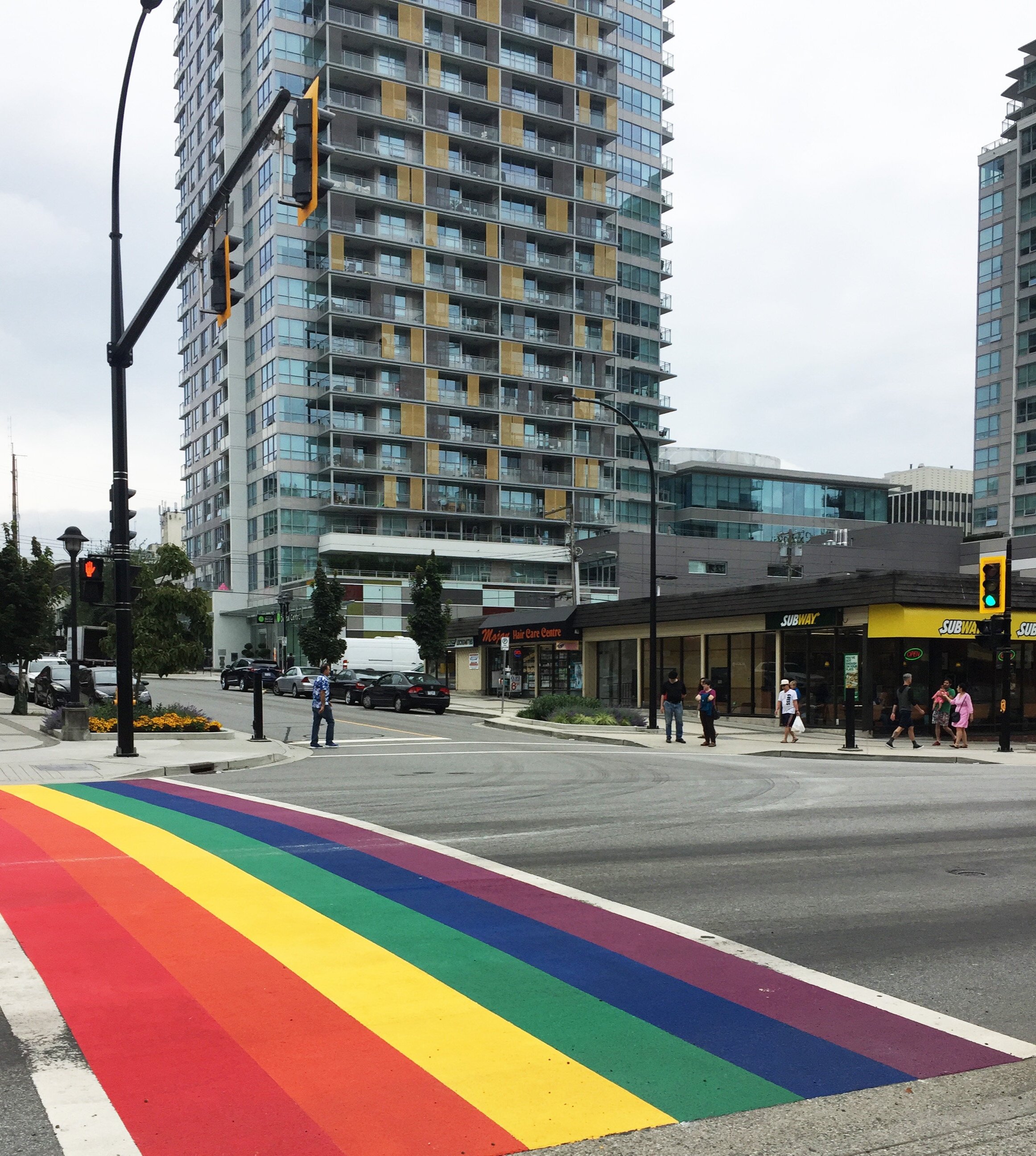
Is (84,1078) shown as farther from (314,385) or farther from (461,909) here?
(314,385)

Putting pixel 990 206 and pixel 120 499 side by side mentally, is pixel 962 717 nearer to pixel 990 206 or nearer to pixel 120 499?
pixel 120 499

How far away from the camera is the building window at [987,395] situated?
8644 centimetres

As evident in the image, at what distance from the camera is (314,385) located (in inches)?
3095

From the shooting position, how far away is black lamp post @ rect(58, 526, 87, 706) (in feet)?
76.1

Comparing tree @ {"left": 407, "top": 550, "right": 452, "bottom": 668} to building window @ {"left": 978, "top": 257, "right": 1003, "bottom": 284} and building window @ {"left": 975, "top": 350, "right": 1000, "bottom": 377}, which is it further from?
building window @ {"left": 978, "top": 257, "right": 1003, "bottom": 284}

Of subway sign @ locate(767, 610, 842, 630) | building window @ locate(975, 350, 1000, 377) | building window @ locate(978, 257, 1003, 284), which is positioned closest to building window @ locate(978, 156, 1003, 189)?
building window @ locate(978, 257, 1003, 284)

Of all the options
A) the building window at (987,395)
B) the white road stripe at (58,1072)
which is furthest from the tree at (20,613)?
the building window at (987,395)

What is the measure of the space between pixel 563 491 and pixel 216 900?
261 feet

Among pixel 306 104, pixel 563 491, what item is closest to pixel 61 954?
pixel 306 104

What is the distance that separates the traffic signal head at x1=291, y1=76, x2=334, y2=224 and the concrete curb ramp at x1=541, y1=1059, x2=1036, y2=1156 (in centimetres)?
866

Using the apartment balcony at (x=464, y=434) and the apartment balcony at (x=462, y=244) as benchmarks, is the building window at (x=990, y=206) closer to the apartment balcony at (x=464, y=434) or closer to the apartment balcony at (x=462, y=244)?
the apartment balcony at (x=462, y=244)

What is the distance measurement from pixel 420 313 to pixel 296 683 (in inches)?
1669

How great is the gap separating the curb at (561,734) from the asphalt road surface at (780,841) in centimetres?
531

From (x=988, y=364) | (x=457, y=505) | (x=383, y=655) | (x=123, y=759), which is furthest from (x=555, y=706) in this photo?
(x=988, y=364)
